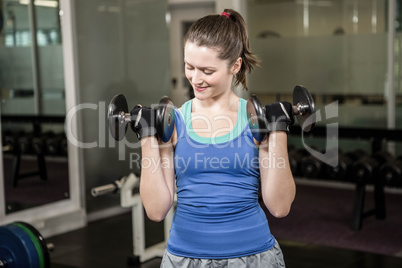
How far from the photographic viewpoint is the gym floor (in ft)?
9.69

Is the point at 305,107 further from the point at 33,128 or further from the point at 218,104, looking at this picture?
the point at 33,128

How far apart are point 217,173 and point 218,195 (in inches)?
1.9

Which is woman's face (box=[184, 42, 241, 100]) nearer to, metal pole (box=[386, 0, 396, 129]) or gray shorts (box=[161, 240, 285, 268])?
gray shorts (box=[161, 240, 285, 268])

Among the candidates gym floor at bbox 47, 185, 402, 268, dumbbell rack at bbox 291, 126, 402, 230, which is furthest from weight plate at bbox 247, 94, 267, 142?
dumbbell rack at bbox 291, 126, 402, 230

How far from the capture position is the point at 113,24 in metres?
3.87

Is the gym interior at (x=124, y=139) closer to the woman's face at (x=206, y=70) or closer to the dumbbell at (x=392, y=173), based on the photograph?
the dumbbell at (x=392, y=173)

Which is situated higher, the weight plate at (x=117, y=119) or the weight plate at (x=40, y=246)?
the weight plate at (x=117, y=119)

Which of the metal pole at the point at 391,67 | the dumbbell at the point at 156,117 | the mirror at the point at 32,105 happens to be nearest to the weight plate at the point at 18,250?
the mirror at the point at 32,105

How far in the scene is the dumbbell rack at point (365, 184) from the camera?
3.57m

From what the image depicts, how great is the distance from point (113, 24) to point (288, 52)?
1.83 metres

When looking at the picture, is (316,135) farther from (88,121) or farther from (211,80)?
(211,80)

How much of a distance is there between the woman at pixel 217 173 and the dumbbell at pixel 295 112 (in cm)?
3

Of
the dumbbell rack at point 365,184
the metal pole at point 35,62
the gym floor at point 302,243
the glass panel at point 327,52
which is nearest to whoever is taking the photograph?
the gym floor at point 302,243

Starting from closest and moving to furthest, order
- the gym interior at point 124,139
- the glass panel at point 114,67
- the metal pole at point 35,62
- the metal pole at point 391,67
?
the gym interior at point 124,139 → the metal pole at point 35,62 → the glass panel at point 114,67 → the metal pole at point 391,67
